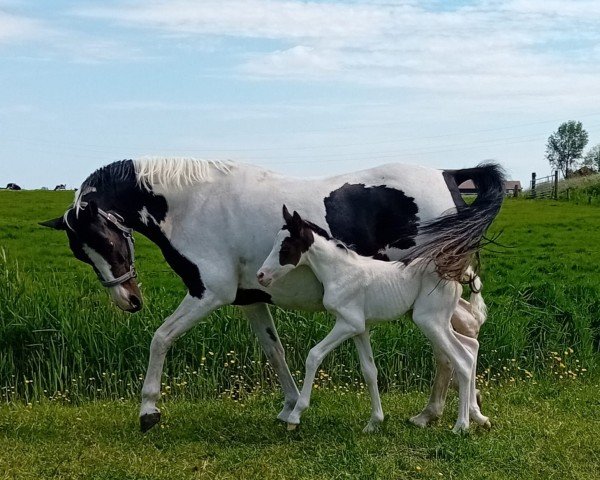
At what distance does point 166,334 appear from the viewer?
585 cm

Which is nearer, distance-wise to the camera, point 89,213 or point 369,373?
point 369,373

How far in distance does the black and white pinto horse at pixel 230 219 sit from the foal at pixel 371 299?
22 centimetres

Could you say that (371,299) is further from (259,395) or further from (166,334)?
(259,395)

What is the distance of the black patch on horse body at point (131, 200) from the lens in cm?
600

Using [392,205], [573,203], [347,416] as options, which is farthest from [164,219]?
[573,203]

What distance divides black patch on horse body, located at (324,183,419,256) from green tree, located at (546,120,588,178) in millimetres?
75270

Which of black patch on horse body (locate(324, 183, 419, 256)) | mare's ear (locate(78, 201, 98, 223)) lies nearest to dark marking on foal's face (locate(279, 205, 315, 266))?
black patch on horse body (locate(324, 183, 419, 256))

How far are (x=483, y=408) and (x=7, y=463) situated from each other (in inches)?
143

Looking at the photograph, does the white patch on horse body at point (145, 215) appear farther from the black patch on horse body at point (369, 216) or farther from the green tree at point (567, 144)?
the green tree at point (567, 144)

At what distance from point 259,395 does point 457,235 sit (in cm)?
274

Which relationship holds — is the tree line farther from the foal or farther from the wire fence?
the foal

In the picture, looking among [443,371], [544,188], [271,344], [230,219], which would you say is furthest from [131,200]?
[544,188]

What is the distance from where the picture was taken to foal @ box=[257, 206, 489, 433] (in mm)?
5609

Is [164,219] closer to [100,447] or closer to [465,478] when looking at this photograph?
[100,447]
